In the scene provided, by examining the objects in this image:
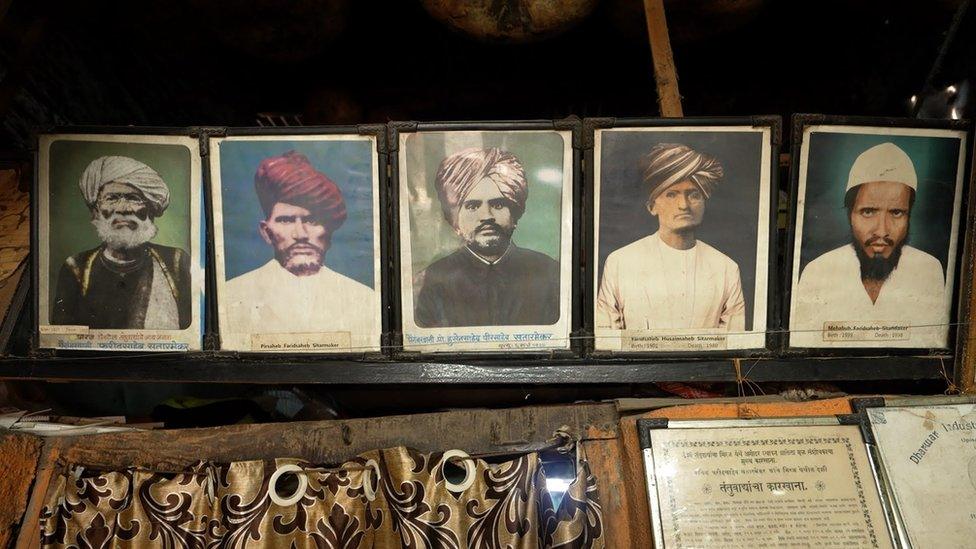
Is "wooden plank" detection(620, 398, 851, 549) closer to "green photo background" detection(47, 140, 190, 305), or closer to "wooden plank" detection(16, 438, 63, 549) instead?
"green photo background" detection(47, 140, 190, 305)

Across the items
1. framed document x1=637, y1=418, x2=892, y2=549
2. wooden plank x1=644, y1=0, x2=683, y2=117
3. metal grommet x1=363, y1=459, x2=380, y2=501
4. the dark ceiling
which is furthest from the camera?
the dark ceiling

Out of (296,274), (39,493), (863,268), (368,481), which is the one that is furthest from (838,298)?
(39,493)

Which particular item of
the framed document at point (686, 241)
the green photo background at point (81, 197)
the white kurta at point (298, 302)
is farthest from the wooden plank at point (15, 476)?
the framed document at point (686, 241)

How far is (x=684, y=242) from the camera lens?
301 centimetres

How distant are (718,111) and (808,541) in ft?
11.0

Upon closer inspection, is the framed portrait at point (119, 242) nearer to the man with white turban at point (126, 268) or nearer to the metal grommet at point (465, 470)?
the man with white turban at point (126, 268)

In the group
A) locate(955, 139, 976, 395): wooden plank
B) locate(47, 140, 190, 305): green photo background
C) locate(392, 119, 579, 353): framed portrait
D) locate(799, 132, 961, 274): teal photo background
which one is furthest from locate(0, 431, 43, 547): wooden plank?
locate(955, 139, 976, 395): wooden plank

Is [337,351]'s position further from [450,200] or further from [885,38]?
[885,38]

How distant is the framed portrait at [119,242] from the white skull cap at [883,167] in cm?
308

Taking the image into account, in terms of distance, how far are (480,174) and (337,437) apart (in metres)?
1.40

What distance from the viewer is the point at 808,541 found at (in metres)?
2.69

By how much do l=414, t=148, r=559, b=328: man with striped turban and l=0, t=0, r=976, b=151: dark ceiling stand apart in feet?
5.99

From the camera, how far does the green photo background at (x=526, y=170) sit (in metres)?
3.01

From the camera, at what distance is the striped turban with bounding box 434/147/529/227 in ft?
9.91
